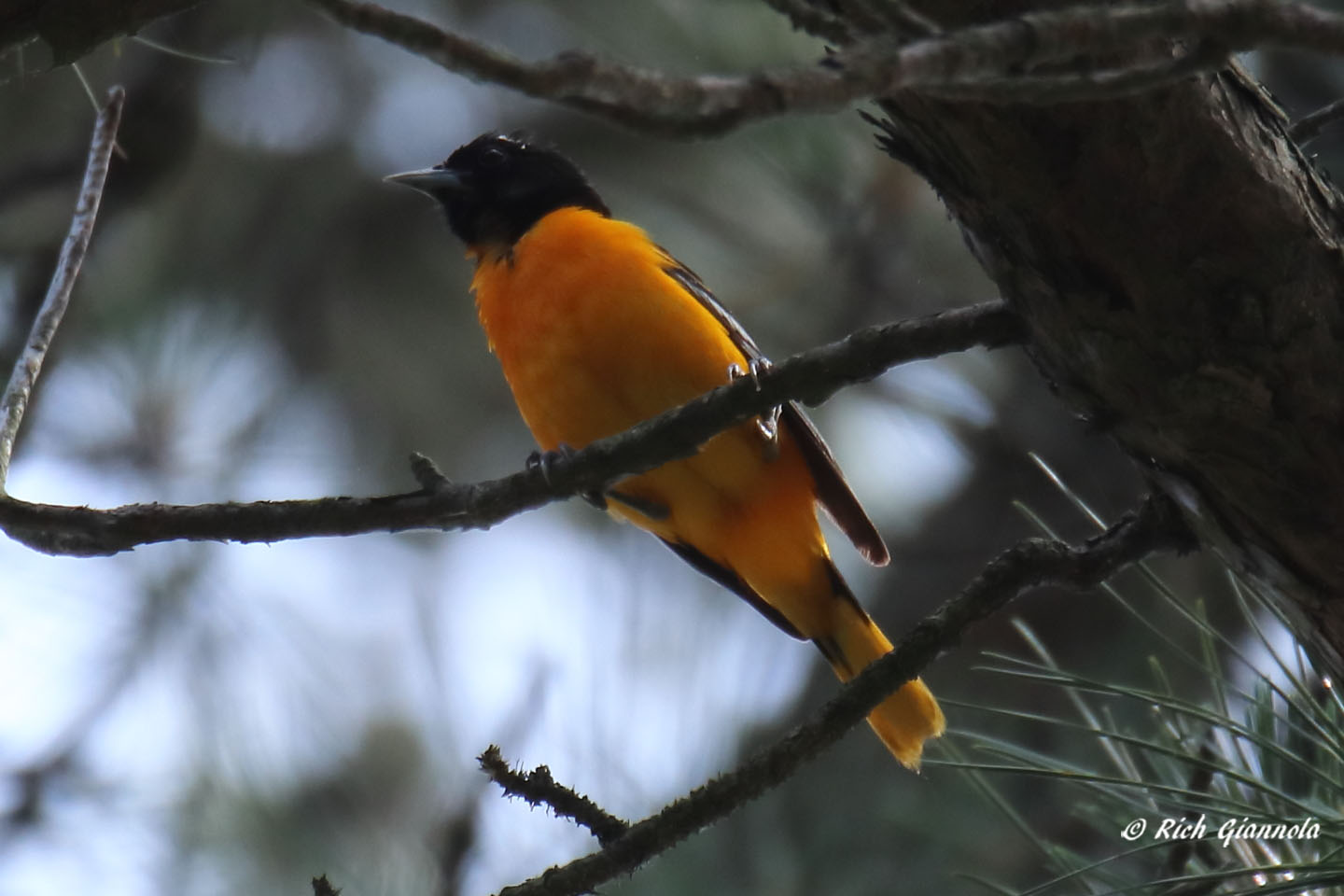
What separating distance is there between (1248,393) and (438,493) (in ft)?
3.44

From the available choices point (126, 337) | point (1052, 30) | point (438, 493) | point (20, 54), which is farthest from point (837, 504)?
point (126, 337)

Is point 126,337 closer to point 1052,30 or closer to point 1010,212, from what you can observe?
point 1010,212

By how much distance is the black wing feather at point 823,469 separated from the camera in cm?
308

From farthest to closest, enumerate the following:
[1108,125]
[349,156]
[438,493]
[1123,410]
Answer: [349,156], [438,493], [1123,410], [1108,125]

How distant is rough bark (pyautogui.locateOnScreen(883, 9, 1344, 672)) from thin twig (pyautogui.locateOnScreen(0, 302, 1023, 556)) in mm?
156

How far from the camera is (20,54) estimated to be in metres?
1.92

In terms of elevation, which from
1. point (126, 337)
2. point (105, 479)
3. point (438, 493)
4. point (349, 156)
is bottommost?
point (438, 493)

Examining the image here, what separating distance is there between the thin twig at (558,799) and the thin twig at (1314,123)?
1.26m

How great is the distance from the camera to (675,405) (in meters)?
2.90

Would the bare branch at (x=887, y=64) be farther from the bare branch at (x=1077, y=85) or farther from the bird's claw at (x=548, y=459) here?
the bird's claw at (x=548, y=459)

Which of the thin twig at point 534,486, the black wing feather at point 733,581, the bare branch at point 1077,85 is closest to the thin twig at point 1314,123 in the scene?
the thin twig at point 534,486

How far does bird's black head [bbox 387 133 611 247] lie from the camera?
367cm

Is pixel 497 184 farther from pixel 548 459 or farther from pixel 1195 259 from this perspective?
pixel 1195 259

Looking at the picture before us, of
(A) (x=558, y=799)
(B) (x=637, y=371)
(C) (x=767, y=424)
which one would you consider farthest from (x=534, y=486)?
(C) (x=767, y=424)
